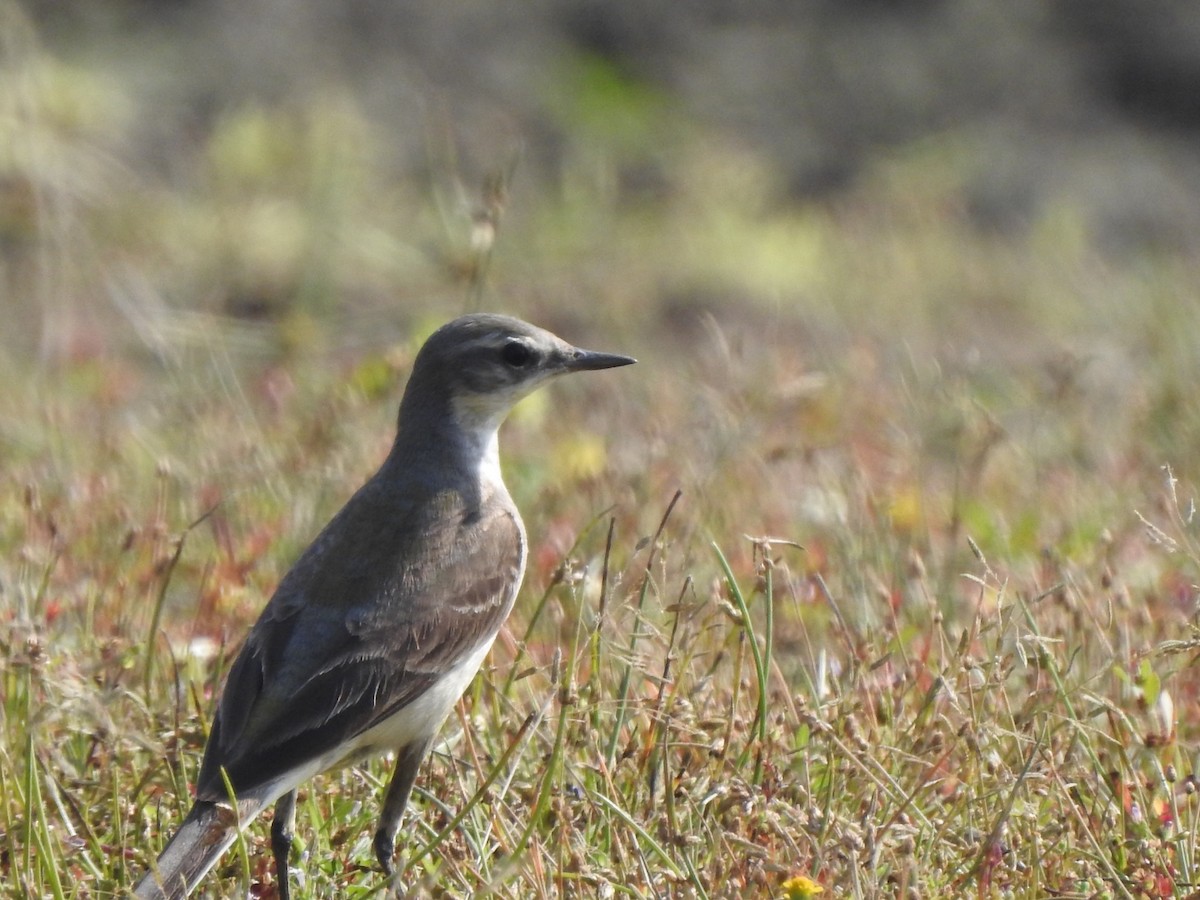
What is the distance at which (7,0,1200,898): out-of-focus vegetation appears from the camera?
12.9 feet

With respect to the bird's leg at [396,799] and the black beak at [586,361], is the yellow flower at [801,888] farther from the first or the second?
the black beak at [586,361]

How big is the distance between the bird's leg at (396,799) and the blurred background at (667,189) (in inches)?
149

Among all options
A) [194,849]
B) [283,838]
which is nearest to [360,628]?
[283,838]

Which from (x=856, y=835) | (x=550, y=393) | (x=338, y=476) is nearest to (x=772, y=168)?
(x=550, y=393)

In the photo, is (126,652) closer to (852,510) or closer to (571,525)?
(571,525)

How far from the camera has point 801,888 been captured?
11.4 feet

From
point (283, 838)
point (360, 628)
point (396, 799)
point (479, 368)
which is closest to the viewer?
point (283, 838)

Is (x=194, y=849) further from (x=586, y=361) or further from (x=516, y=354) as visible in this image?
(x=586, y=361)

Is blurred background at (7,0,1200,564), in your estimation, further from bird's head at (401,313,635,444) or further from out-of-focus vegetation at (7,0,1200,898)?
bird's head at (401,313,635,444)

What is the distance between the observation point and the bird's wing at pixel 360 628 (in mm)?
4055

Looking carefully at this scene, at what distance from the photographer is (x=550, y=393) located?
9531mm

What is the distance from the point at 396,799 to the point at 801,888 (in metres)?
1.16

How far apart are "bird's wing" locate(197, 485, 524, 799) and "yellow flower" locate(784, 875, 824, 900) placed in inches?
47.6

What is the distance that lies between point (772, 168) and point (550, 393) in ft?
23.6
